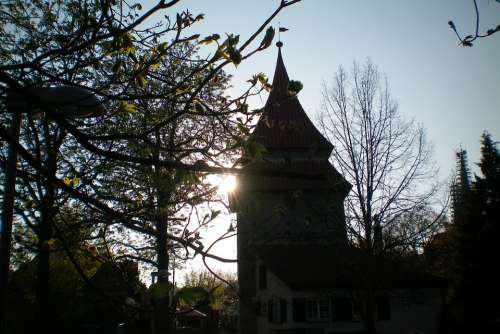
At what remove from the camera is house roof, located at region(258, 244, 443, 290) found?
1684 centimetres

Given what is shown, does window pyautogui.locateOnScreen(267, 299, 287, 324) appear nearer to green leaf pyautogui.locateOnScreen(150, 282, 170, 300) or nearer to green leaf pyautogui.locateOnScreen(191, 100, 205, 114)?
green leaf pyautogui.locateOnScreen(191, 100, 205, 114)

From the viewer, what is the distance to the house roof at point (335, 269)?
16.8 meters

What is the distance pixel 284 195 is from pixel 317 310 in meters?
15.2

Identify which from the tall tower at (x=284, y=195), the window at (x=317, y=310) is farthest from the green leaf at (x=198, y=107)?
the window at (x=317, y=310)

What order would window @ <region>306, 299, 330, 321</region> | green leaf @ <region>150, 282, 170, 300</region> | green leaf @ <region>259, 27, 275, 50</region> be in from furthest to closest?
window @ <region>306, 299, 330, 321</region>, green leaf @ <region>259, 27, 275, 50</region>, green leaf @ <region>150, 282, 170, 300</region>

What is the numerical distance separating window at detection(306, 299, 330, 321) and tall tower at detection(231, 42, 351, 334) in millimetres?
3309

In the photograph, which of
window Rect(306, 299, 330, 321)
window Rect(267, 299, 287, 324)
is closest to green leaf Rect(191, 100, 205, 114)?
window Rect(267, 299, 287, 324)

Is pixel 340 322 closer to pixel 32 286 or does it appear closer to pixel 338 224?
pixel 338 224

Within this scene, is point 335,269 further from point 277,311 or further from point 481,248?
point 481,248

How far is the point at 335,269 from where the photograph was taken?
2150 cm

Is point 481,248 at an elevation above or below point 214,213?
above

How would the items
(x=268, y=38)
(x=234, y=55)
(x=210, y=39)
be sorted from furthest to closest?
(x=210, y=39) < (x=234, y=55) < (x=268, y=38)

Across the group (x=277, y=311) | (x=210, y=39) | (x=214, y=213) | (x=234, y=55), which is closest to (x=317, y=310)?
(x=277, y=311)

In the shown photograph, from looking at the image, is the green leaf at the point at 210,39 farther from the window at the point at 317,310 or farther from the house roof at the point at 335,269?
the window at the point at 317,310
